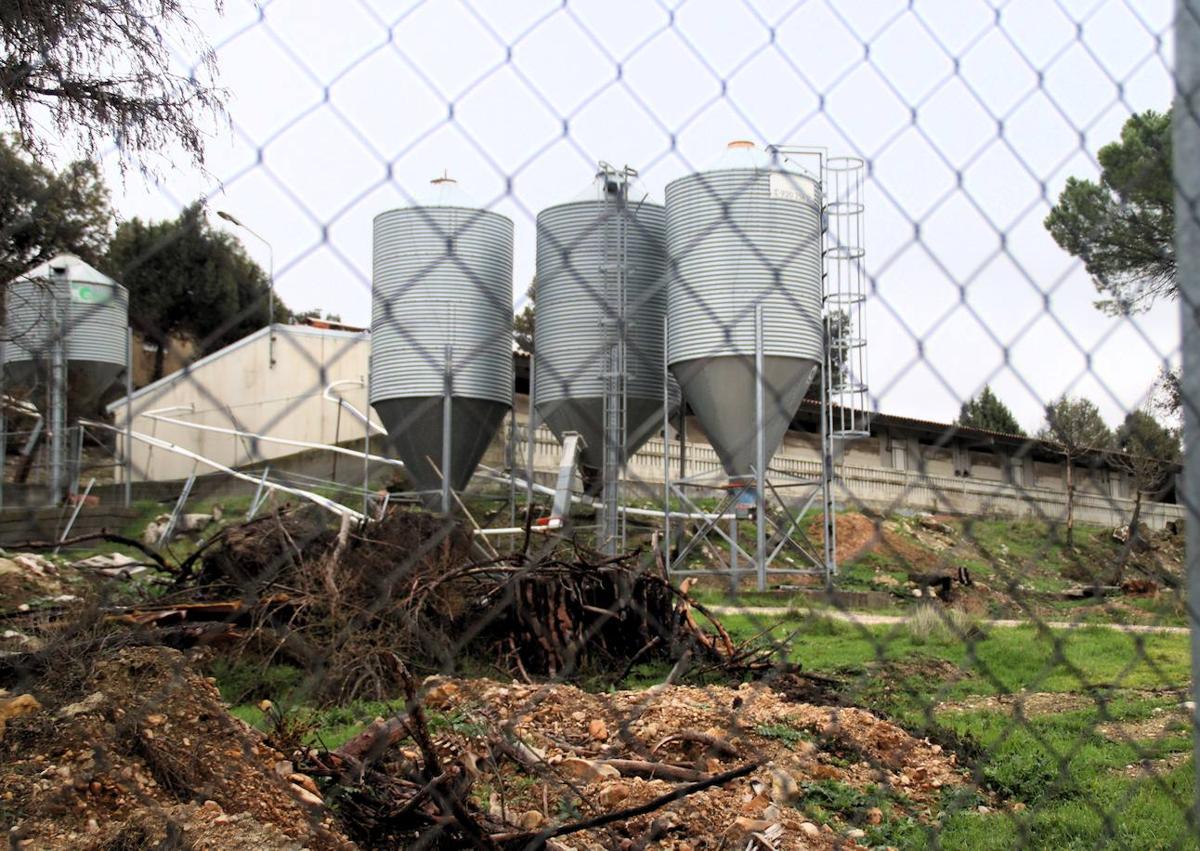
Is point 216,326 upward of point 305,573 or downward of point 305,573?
upward

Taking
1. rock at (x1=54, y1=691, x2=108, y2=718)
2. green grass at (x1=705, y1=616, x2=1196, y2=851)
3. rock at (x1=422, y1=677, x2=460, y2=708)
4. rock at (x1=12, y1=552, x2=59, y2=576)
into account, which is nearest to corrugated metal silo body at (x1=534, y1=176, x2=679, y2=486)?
green grass at (x1=705, y1=616, x2=1196, y2=851)

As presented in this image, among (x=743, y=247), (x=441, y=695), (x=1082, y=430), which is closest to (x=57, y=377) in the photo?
(x=743, y=247)

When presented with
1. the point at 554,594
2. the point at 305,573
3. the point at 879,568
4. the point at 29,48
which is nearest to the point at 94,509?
the point at 305,573

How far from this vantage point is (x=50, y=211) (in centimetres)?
129

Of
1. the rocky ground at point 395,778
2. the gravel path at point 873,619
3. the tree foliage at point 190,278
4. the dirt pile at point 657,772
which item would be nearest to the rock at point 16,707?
the rocky ground at point 395,778

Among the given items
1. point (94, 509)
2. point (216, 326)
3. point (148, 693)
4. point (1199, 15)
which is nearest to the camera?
point (216, 326)

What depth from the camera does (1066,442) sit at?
2295 millimetres

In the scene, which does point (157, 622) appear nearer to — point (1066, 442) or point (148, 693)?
point (148, 693)

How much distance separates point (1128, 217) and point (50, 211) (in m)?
1.76

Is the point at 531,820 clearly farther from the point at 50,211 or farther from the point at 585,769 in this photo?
the point at 50,211

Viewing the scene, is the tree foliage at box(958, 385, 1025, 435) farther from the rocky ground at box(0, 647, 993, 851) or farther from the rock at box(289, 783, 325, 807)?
the rock at box(289, 783, 325, 807)

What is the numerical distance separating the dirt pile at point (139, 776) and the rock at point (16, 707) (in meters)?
0.02

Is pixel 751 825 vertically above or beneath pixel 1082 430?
beneath

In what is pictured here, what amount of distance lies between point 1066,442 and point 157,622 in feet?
16.1
